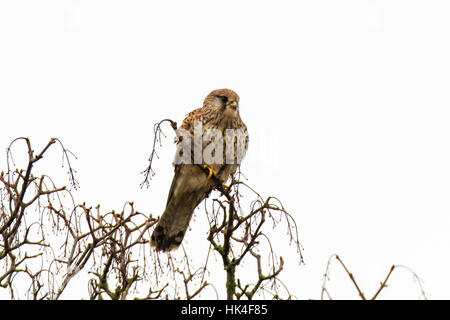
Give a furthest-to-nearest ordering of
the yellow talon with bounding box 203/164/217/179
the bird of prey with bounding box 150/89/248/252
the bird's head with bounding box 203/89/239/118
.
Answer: the bird's head with bounding box 203/89/239/118, the bird of prey with bounding box 150/89/248/252, the yellow talon with bounding box 203/164/217/179

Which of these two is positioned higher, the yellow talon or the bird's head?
the bird's head

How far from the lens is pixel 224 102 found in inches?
280

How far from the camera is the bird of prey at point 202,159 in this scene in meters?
6.89

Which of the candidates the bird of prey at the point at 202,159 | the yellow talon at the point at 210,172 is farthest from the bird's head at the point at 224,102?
the yellow talon at the point at 210,172

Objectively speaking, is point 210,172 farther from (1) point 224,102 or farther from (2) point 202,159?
(1) point 224,102

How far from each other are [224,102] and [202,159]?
651 millimetres

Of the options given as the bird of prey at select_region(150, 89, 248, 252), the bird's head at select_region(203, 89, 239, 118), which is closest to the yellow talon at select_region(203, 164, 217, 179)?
the bird of prey at select_region(150, 89, 248, 252)

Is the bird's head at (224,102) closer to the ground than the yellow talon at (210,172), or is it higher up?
higher up

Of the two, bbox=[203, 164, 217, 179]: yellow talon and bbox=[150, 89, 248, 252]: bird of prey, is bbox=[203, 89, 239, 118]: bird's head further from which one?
bbox=[203, 164, 217, 179]: yellow talon

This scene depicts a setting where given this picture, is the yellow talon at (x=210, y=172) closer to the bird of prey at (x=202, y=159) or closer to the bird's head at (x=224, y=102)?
the bird of prey at (x=202, y=159)

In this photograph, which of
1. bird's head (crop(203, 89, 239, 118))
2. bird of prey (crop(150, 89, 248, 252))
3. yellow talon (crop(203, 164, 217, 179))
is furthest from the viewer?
bird's head (crop(203, 89, 239, 118))

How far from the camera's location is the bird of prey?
271 inches
